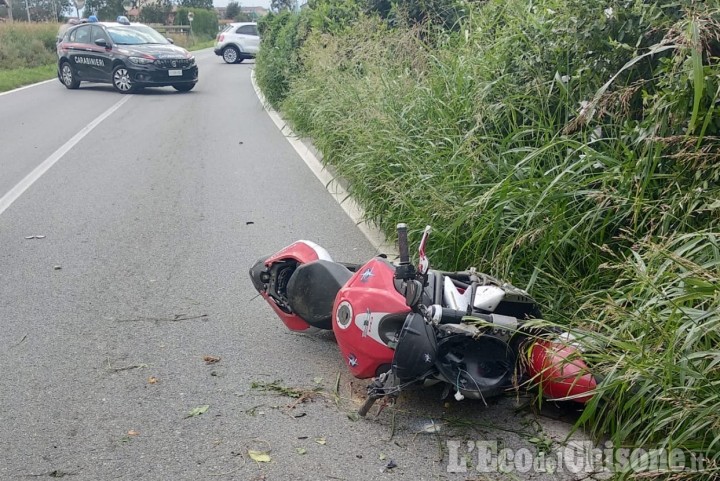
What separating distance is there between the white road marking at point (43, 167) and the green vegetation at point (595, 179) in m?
3.75

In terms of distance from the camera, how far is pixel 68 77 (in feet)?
75.8

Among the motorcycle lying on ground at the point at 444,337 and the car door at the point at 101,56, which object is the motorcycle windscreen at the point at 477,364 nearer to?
the motorcycle lying on ground at the point at 444,337

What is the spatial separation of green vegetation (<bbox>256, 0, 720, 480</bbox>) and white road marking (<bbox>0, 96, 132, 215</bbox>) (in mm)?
3749

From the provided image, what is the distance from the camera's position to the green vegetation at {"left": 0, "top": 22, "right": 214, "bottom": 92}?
29448 mm

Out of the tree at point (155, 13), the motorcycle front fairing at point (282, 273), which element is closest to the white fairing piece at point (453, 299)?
the motorcycle front fairing at point (282, 273)

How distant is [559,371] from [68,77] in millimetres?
21797

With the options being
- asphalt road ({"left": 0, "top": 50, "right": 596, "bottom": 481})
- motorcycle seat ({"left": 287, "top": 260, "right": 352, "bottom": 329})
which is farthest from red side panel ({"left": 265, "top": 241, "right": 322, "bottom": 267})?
asphalt road ({"left": 0, "top": 50, "right": 596, "bottom": 481})

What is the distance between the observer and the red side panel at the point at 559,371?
3799 millimetres

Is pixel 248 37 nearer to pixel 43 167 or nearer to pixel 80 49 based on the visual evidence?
pixel 80 49

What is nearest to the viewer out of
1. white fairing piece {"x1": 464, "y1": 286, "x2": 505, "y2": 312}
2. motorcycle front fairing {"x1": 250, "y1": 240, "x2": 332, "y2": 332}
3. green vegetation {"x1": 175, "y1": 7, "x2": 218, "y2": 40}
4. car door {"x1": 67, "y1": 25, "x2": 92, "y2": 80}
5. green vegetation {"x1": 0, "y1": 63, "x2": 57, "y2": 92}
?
white fairing piece {"x1": 464, "y1": 286, "x2": 505, "y2": 312}

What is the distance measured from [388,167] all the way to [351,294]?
3.38m

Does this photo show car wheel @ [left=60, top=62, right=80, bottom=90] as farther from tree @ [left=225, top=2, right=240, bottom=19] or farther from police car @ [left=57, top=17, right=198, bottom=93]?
tree @ [left=225, top=2, right=240, bottom=19]

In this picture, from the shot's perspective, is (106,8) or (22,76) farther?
(106,8)

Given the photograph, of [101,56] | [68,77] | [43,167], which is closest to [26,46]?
[68,77]
